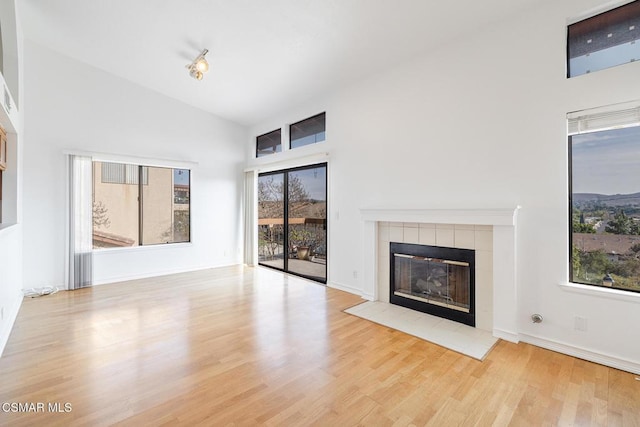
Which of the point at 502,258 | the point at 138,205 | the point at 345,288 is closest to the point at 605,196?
the point at 502,258

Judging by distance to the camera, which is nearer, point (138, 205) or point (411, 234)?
point (411, 234)

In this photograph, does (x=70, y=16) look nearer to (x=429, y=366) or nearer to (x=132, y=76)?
(x=132, y=76)

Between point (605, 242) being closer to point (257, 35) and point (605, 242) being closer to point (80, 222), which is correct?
point (257, 35)

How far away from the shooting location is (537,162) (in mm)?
2793

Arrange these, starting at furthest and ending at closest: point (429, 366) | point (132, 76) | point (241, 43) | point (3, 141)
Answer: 1. point (132, 76)
2. point (241, 43)
3. point (3, 141)
4. point (429, 366)

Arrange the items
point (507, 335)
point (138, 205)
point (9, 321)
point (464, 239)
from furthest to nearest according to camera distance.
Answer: point (138, 205) → point (464, 239) → point (9, 321) → point (507, 335)

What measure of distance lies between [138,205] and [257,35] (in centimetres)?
376

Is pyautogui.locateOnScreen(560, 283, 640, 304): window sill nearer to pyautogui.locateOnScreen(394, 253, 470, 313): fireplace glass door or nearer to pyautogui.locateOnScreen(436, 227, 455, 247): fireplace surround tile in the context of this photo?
pyautogui.locateOnScreen(394, 253, 470, 313): fireplace glass door

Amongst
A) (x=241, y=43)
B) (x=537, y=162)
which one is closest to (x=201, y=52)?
(x=241, y=43)

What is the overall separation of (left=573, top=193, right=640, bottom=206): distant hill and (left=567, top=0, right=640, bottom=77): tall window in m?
1.08

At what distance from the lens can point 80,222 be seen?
4695 millimetres

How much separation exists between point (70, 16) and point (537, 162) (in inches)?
218

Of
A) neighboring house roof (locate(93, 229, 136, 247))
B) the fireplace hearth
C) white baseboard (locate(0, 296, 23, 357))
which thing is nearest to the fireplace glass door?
the fireplace hearth

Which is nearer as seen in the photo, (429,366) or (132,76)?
(429,366)
